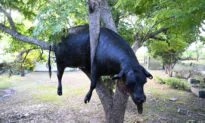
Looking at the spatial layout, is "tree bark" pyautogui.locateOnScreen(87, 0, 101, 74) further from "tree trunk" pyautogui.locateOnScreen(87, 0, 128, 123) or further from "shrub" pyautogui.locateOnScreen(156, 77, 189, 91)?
"shrub" pyautogui.locateOnScreen(156, 77, 189, 91)

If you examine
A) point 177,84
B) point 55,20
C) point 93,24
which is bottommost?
point 177,84

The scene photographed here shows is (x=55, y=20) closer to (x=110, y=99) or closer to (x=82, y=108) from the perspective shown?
(x=110, y=99)

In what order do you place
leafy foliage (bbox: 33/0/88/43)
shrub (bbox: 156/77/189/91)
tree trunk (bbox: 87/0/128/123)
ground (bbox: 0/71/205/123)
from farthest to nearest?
1. shrub (bbox: 156/77/189/91)
2. ground (bbox: 0/71/205/123)
3. tree trunk (bbox: 87/0/128/123)
4. leafy foliage (bbox: 33/0/88/43)

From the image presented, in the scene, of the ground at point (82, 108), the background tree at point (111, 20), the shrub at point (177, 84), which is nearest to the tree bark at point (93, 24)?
the background tree at point (111, 20)

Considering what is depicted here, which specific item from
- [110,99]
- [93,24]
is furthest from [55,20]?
[110,99]

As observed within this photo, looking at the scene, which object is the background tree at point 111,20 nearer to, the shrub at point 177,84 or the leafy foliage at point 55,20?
the leafy foliage at point 55,20

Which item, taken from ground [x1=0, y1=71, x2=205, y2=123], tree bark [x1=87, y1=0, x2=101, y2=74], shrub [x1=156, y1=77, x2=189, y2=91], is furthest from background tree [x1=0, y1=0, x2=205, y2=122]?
shrub [x1=156, y1=77, x2=189, y2=91]

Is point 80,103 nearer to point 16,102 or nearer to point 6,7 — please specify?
point 16,102

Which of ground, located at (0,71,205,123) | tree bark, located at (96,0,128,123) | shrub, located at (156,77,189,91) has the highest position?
tree bark, located at (96,0,128,123)

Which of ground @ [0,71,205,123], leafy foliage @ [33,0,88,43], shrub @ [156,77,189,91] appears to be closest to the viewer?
leafy foliage @ [33,0,88,43]

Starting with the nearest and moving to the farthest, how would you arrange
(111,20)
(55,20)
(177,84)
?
(55,20) → (111,20) → (177,84)

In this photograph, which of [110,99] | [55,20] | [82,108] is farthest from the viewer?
[82,108]

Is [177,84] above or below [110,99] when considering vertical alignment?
below

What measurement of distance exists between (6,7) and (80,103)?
12.9 ft
